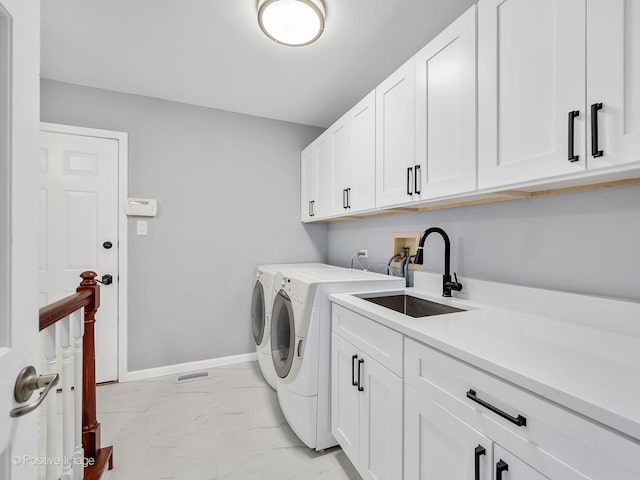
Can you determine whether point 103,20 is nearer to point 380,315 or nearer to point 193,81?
point 193,81

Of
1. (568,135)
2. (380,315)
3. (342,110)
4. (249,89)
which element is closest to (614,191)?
(568,135)

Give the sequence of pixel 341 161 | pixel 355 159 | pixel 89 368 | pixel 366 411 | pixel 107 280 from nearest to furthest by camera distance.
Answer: pixel 366 411 < pixel 89 368 < pixel 355 159 < pixel 341 161 < pixel 107 280

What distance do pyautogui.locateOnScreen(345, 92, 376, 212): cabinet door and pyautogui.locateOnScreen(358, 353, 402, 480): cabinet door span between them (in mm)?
1037

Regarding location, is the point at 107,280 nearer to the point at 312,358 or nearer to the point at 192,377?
the point at 192,377

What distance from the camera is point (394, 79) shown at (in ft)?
5.48

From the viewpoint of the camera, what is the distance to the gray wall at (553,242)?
1038 mm

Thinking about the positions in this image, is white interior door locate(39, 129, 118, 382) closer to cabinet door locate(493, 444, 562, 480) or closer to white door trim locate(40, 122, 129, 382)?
white door trim locate(40, 122, 129, 382)

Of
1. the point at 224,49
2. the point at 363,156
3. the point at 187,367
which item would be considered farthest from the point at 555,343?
the point at 187,367

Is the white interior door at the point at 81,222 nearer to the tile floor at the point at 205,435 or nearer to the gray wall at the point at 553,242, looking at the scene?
the tile floor at the point at 205,435

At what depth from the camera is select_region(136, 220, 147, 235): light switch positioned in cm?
252

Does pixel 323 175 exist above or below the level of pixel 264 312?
above

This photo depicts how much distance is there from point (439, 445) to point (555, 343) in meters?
0.49

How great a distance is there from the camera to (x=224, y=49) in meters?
1.92

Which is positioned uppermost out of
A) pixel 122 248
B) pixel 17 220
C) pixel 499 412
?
pixel 17 220
